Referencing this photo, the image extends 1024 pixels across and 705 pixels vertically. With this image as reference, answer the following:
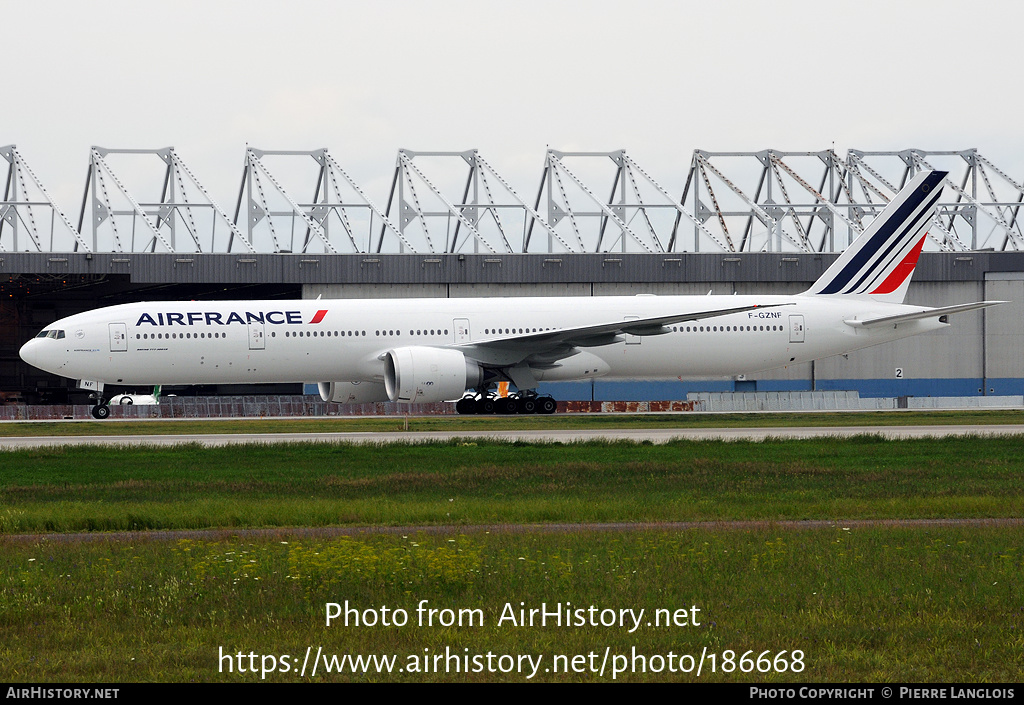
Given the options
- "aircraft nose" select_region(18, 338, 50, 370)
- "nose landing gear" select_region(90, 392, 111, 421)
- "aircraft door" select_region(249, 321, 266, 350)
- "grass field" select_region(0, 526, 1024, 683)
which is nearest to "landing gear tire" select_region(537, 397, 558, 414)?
"aircraft door" select_region(249, 321, 266, 350)

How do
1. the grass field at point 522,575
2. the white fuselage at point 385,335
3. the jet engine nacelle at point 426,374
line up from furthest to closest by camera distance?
the white fuselage at point 385,335 → the jet engine nacelle at point 426,374 → the grass field at point 522,575

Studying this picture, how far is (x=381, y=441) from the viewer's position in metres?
27.5

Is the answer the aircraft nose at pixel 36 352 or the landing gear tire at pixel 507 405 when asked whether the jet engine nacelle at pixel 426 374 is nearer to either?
the landing gear tire at pixel 507 405

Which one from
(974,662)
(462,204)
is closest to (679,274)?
(462,204)

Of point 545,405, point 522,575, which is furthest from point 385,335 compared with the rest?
point 522,575

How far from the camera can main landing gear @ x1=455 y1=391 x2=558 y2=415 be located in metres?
39.6

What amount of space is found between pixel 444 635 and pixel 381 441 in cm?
1912

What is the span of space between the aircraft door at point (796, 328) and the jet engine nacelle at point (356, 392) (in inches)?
591

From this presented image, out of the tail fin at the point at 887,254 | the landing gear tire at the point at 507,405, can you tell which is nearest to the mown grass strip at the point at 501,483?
the landing gear tire at the point at 507,405

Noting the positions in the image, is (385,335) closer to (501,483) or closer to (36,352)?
(36,352)

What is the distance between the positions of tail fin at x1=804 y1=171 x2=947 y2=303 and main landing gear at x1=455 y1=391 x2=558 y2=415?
11548mm

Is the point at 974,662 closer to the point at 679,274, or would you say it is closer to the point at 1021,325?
the point at 679,274

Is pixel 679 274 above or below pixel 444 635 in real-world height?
above

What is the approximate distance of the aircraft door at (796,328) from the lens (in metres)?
41.1
